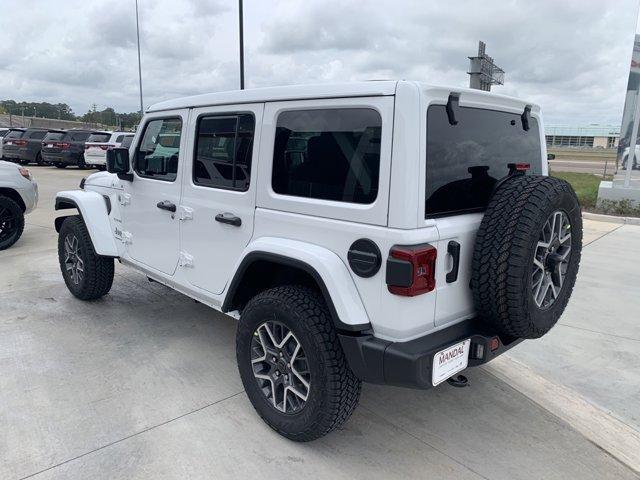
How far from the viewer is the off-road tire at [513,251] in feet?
7.72

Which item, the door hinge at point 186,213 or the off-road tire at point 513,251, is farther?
the door hinge at point 186,213

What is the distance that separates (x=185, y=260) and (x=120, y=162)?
3.47 feet

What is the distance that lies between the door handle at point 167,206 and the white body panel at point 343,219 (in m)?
0.04

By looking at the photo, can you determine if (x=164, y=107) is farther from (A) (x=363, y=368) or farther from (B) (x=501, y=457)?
(B) (x=501, y=457)

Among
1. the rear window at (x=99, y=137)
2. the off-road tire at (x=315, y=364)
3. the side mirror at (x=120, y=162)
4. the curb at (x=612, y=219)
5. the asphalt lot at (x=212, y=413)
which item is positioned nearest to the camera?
the off-road tire at (x=315, y=364)

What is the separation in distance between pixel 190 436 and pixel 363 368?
1.10m

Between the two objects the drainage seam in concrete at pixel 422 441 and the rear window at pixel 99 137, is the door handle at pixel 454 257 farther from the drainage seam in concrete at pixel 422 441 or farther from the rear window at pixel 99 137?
the rear window at pixel 99 137

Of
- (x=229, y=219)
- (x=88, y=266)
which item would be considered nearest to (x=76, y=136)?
(x=88, y=266)

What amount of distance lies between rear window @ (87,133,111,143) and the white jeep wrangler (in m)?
17.8

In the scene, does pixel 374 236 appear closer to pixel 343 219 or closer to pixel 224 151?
pixel 343 219

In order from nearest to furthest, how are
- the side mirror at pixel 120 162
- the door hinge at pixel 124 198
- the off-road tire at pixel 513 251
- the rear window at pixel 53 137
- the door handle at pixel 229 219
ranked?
the off-road tire at pixel 513 251
the door handle at pixel 229 219
the side mirror at pixel 120 162
the door hinge at pixel 124 198
the rear window at pixel 53 137

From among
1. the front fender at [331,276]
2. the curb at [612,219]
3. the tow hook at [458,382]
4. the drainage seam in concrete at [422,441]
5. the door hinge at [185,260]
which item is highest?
the front fender at [331,276]

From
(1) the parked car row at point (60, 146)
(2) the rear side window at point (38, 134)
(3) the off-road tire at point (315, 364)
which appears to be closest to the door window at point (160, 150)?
(3) the off-road tire at point (315, 364)

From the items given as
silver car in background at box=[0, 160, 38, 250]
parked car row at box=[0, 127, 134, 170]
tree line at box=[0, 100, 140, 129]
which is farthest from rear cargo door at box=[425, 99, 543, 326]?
tree line at box=[0, 100, 140, 129]
